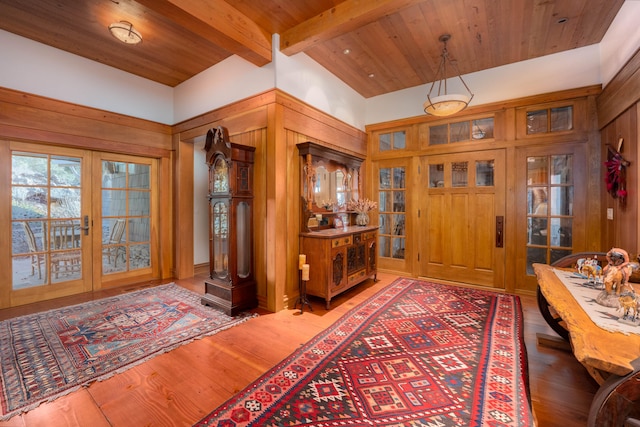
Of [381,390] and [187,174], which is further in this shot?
[187,174]

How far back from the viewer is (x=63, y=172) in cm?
368

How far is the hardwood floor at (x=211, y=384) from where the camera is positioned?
1621 mm

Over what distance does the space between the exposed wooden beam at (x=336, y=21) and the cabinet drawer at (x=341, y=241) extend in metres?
2.32

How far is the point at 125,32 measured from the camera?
9.89 feet

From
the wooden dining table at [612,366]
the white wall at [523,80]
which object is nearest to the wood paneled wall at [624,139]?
the white wall at [523,80]

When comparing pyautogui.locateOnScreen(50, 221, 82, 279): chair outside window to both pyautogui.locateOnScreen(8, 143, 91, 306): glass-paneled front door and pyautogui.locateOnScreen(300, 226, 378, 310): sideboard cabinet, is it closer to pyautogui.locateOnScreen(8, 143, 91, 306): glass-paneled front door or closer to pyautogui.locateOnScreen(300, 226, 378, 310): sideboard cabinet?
pyautogui.locateOnScreen(8, 143, 91, 306): glass-paneled front door

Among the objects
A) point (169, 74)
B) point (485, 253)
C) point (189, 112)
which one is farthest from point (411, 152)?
point (169, 74)

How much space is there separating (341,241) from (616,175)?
304 centimetres

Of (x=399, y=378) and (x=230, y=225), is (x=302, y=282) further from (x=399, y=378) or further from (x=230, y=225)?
(x=399, y=378)

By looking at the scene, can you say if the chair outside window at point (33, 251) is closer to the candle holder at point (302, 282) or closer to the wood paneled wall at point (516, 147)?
the candle holder at point (302, 282)

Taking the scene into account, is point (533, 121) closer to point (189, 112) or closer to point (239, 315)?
point (239, 315)

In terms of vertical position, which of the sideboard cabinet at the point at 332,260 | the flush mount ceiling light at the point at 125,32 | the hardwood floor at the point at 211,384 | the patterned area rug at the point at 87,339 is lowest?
the hardwood floor at the point at 211,384

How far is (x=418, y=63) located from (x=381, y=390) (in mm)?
4074

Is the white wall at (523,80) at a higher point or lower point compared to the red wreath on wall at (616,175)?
higher
